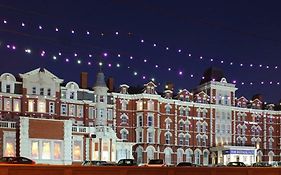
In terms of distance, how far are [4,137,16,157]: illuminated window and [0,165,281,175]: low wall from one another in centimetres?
3273

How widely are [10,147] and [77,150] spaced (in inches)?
297

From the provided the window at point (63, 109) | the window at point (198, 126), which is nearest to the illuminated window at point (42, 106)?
the window at point (63, 109)

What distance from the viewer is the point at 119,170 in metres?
18.5

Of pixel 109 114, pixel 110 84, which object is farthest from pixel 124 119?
pixel 110 84

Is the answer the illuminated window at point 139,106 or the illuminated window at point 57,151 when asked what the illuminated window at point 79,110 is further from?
the illuminated window at point 57,151

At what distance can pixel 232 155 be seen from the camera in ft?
228

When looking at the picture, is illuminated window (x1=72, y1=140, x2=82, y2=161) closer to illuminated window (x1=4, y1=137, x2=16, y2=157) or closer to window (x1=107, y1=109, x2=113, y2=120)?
illuminated window (x1=4, y1=137, x2=16, y2=157)

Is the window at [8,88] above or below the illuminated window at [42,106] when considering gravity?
above

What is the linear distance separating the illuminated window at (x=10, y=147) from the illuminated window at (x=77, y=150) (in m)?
6.74

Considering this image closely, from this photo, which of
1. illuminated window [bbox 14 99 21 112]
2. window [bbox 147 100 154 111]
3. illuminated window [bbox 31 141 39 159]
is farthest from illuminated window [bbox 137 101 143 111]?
illuminated window [bbox 31 141 39 159]

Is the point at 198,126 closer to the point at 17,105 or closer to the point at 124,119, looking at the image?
the point at 124,119

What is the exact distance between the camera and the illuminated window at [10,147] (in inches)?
1934

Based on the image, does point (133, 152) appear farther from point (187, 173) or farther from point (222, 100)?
point (187, 173)

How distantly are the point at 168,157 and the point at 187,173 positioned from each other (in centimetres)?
4719
